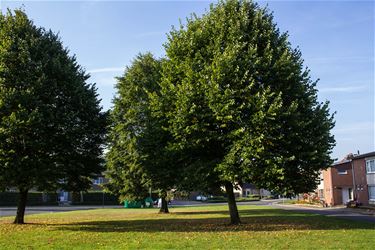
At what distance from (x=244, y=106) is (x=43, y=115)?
35.7 feet

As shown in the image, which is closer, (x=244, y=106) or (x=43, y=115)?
(x=244, y=106)

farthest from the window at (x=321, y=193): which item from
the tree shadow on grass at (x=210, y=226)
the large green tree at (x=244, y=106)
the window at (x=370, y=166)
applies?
the large green tree at (x=244, y=106)

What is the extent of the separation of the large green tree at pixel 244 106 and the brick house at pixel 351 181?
92.2 feet

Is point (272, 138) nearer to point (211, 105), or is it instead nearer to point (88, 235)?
point (211, 105)

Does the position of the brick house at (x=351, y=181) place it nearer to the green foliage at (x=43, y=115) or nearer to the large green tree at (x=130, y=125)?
the large green tree at (x=130, y=125)

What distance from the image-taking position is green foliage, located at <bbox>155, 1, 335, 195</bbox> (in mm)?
20281

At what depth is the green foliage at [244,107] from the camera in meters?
20.3

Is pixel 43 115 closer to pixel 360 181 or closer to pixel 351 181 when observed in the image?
pixel 360 181

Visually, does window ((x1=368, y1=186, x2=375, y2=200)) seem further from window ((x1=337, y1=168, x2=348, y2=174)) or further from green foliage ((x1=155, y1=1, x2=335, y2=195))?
green foliage ((x1=155, y1=1, x2=335, y2=195))

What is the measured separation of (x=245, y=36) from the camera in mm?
22641

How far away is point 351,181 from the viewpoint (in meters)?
56.8

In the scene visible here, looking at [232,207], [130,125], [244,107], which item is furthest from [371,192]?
[244,107]

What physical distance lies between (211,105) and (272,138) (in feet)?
11.4

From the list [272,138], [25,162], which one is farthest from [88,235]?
[272,138]
